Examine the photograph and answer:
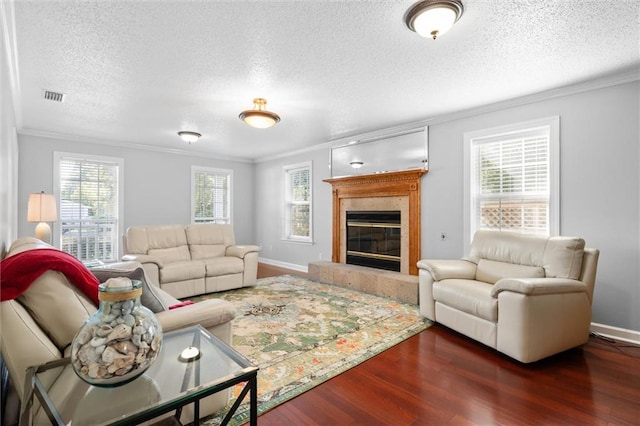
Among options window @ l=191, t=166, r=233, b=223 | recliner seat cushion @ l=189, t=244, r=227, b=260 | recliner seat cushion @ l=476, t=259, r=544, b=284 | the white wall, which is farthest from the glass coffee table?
window @ l=191, t=166, r=233, b=223

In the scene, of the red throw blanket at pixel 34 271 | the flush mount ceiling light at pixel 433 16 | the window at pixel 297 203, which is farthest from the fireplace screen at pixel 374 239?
the red throw blanket at pixel 34 271

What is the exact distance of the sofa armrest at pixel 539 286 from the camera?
7.95ft

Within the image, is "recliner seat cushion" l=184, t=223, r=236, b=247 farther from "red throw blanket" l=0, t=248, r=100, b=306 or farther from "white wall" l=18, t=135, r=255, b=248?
"red throw blanket" l=0, t=248, r=100, b=306

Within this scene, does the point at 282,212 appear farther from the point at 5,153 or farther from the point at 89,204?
the point at 5,153

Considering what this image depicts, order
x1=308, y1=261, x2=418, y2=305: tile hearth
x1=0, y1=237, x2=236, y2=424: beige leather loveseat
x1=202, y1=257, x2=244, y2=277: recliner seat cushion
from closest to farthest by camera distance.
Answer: x1=0, y1=237, x2=236, y2=424: beige leather loveseat
x1=308, y1=261, x2=418, y2=305: tile hearth
x1=202, y1=257, x2=244, y2=277: recliner seat cushion

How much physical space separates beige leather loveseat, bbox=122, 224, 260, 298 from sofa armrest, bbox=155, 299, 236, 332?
2669 millimetres

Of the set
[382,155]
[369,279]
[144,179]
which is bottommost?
[369,279]

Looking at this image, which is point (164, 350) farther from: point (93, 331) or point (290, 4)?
point (290, 4)

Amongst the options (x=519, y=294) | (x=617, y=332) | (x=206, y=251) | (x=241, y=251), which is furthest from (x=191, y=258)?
(x=617, y=332)

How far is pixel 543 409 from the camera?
6.29 ft

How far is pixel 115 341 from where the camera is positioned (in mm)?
1109

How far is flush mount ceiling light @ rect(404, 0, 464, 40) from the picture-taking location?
1.96 metres

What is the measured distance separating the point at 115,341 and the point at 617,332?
4.14 m

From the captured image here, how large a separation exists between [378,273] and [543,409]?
2797mm
